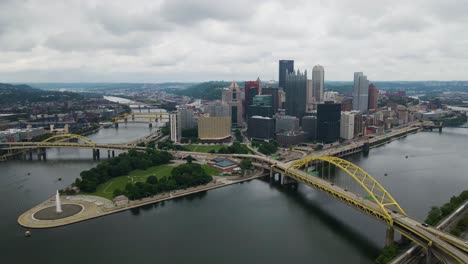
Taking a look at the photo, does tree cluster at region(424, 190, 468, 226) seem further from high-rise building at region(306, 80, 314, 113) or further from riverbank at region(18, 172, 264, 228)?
high-rise building at region(306, 80, 314, 113)

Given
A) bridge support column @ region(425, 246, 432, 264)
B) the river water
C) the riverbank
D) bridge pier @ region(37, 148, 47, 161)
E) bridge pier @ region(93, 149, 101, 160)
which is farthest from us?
bridge pier @ region(37, 148, 47, 161)

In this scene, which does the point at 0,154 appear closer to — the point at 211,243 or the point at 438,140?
the point at 211,243

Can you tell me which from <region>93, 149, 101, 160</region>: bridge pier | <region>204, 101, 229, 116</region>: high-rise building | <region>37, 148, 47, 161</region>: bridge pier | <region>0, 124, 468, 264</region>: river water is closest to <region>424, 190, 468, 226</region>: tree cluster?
<region>0, 124, 468, 264</region>: river water

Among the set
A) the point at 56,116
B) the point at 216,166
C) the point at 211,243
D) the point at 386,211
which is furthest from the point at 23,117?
the point at 386,211

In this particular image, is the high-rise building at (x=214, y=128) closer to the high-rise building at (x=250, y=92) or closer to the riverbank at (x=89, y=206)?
the high-rise building at (x=250, y=92)

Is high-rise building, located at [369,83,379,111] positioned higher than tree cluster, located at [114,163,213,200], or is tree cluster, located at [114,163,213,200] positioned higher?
high-rise building, located at [369,83,379,111]

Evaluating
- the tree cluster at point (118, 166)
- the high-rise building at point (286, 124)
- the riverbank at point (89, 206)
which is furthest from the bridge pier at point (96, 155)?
the high-rise building at point (286, 124)
